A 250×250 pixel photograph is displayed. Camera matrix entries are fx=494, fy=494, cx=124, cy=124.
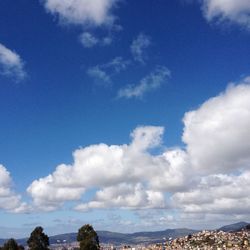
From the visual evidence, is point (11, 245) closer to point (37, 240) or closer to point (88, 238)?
point (37, 240)

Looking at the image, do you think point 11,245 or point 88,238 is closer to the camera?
point 88,238

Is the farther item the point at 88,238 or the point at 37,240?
the point at 37,240

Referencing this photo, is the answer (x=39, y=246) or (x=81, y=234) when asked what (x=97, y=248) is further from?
(x=39, y=246)

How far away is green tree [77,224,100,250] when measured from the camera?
11831 cm

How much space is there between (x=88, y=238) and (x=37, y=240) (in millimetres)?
14385

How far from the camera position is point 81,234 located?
12094cm

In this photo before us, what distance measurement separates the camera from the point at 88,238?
119188 mm

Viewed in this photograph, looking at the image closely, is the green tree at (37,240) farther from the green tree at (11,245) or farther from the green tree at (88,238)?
the green tree at (88,238)

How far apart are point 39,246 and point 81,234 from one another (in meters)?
12.1

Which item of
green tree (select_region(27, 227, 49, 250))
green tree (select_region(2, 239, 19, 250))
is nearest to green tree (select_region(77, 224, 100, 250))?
green tree (select_region(27, 227, 49, 250))

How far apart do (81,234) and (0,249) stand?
21.9 m

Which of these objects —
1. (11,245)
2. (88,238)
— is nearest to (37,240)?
(11,245)

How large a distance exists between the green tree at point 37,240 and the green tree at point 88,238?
10.2 meters

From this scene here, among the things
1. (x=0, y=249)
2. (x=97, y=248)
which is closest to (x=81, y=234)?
(x=97, y=248)
